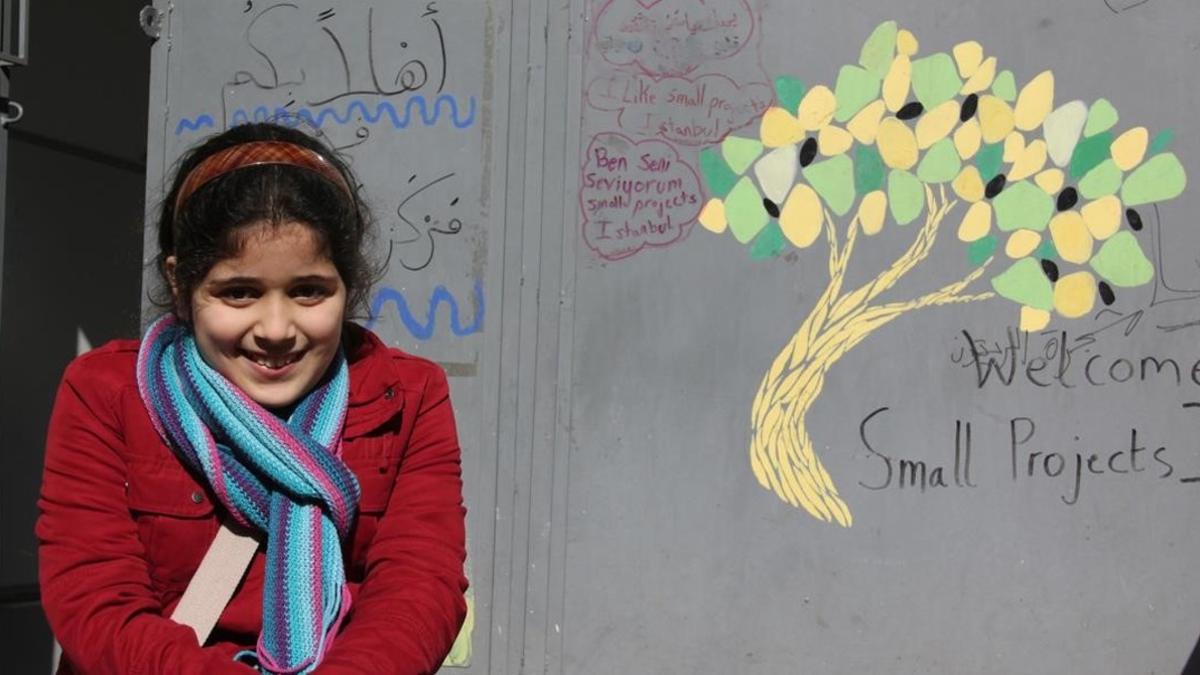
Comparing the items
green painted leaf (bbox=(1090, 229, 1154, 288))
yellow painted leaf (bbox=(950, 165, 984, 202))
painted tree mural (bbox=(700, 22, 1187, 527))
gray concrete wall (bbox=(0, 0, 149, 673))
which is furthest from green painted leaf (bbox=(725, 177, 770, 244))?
gray concrete wall (bbox=(0, 0, 149, 673))

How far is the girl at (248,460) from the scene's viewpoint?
1.92 metres

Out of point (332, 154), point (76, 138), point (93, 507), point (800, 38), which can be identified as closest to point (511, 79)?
point (800, 38)

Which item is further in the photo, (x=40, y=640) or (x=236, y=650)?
(x=40, y=640)

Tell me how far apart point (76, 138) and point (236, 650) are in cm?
491

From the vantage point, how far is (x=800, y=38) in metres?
4.72

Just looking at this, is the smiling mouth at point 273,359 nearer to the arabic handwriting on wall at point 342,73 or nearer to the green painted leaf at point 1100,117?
the arabic handwriting on wall at point 342,73

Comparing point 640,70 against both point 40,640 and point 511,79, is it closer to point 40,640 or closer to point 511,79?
point 511,79

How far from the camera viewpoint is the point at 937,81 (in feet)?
15.3

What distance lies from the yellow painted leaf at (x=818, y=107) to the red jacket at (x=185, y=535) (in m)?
2.81

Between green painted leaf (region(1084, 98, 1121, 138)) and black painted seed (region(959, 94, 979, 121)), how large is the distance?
34 cm

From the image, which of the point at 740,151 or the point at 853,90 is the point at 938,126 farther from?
the point at 740,151

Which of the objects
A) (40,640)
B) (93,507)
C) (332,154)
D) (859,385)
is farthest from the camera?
(40,640)

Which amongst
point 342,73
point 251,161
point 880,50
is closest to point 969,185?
point 880,50

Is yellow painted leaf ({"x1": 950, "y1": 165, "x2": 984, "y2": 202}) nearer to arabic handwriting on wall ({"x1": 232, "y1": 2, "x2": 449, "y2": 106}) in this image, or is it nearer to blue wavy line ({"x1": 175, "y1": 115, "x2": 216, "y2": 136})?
arabic handwriting on wall ({"x1": 232, "y1": 2, "x2": 449, "y2": 106})
